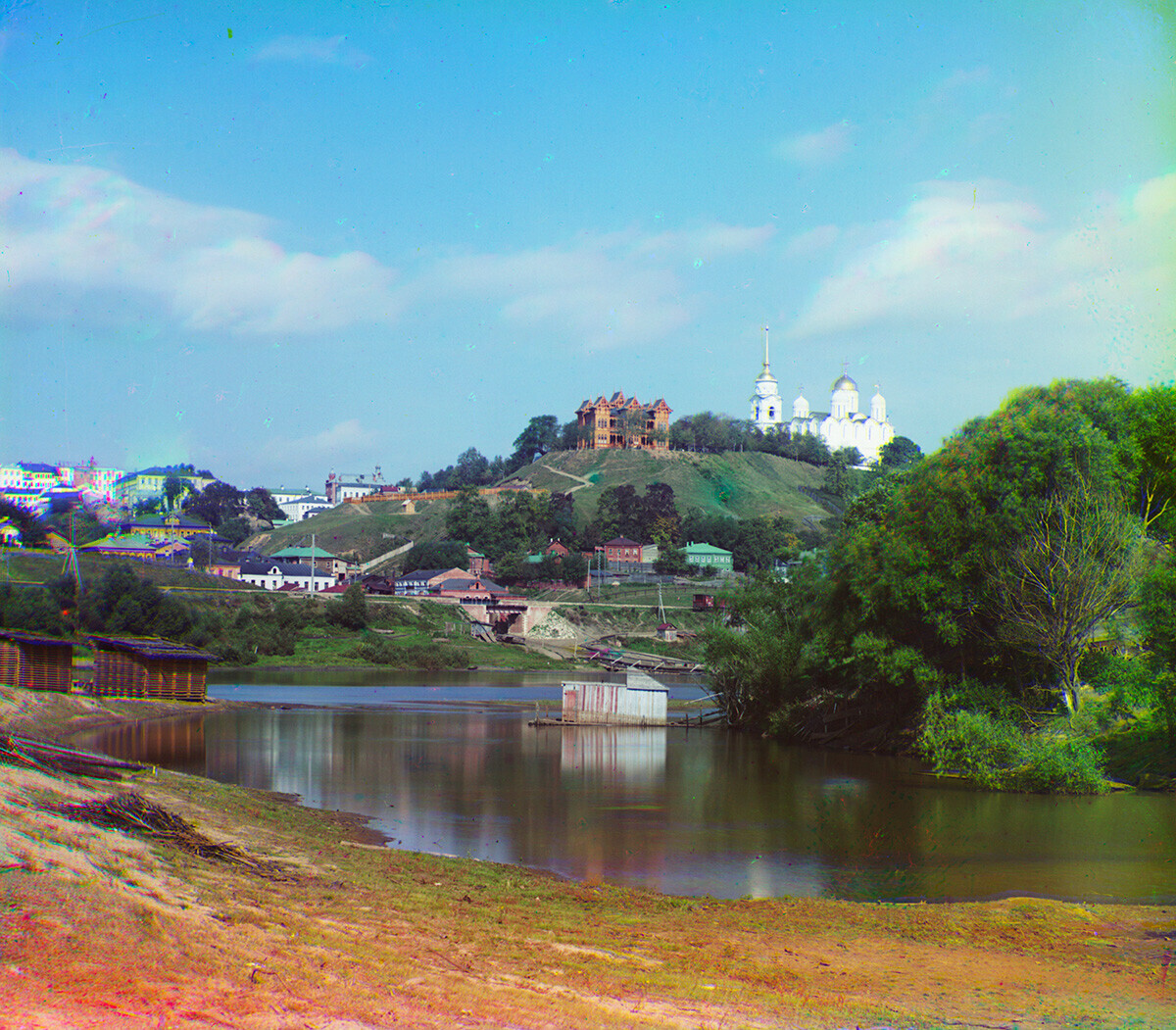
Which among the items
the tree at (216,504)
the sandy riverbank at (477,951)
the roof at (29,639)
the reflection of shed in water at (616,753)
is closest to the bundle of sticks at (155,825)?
the sandy riverbank at (477,951)

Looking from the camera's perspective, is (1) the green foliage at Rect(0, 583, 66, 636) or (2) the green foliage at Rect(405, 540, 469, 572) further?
(2) the green foliage at Rect(405, 540, 469, 572)

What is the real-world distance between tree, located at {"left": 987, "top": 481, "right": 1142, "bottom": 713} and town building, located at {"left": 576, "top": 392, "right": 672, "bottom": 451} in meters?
147

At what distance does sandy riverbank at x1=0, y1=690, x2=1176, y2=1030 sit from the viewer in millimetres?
8719

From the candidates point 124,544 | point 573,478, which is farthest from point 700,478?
point 124,544

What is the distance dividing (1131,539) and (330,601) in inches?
2839

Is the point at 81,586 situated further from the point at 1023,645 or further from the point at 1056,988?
the point at 1056,988

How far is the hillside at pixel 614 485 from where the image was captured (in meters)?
153

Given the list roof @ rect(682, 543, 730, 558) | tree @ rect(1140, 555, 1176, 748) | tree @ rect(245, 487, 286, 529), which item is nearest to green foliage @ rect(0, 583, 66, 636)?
tree @ rect(1140, 555, 1176, 748)

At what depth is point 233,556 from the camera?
14038 centimetres

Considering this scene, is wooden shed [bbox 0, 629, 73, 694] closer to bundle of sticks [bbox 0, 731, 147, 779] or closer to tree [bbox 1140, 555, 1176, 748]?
bundle of sticks [bbox 0, 731, 147, 779]

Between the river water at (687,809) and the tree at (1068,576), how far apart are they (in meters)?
5.18

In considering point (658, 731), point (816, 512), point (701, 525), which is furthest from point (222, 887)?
point (816, 512)

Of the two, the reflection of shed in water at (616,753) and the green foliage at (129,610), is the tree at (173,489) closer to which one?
the green foliage at (129,610)

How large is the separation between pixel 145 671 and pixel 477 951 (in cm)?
3759
